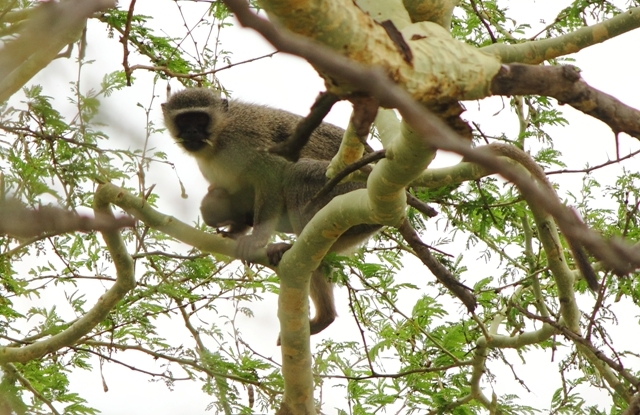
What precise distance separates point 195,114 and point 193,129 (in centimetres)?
13

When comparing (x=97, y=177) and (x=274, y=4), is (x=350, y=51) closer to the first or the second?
(x=274, y=4)

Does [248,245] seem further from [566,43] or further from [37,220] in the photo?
[37,220]

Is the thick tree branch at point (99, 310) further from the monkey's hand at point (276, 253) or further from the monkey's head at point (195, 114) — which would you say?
the monkey's head at point (195, 114)

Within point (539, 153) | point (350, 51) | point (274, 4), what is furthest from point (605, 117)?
point (539, 153)

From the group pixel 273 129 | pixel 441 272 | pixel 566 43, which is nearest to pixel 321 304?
pixel 273 129

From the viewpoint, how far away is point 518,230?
21.8 ft

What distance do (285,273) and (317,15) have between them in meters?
2.51

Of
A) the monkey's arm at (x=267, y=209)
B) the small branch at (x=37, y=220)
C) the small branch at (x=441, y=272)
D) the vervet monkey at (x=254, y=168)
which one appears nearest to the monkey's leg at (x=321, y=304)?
the vervet monkey at (x=254, y=168)

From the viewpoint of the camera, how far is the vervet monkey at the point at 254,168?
555 centimetres

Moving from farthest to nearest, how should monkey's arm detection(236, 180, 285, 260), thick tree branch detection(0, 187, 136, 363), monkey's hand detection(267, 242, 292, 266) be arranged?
monkey's arm detection(236, 180, 285, 260)
monkey's hand detection(267, 242, 292, 266)
thick tree branch detection(0, 187, 136, 363)

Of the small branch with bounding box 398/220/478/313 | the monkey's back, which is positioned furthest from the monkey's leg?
the small branch with bounding box 398/220/478/313

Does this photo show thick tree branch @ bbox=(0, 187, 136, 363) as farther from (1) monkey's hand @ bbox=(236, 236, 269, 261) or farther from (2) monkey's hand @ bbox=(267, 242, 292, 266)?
(2) monkey's hand @ bbox=(267, 242, 292, 266)

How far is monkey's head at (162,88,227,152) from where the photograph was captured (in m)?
6.06

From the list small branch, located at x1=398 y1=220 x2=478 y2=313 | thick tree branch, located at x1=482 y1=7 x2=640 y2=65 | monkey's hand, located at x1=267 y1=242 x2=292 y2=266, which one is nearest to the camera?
thick tree branch, located at x1=482 y1=7 x2=640 y2=65
